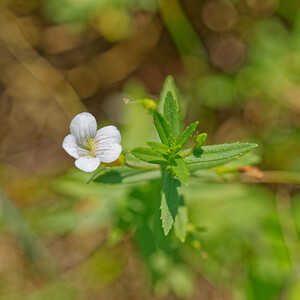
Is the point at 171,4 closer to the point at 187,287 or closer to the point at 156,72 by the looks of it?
the point at 156,72

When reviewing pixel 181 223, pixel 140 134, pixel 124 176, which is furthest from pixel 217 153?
pixel 140 134

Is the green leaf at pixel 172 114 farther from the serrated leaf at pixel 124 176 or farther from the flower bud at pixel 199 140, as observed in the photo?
the serrated leaf at pixel 124 176

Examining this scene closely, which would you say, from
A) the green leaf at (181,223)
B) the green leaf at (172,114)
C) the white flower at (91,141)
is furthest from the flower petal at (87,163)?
the green leaf at (181,223)

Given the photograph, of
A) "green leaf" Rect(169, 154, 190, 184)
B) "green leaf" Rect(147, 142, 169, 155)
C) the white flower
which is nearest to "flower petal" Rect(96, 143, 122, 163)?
the white flower

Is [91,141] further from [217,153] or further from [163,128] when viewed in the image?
[217,153]

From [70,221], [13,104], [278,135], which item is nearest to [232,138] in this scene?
[278,135]

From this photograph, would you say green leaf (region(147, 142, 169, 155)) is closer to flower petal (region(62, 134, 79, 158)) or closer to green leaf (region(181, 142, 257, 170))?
green leaf (region(181, 142, 257, 170))
